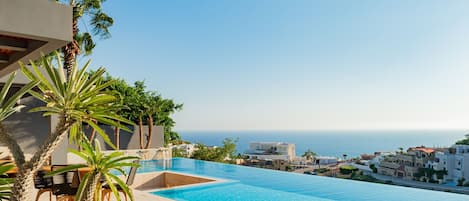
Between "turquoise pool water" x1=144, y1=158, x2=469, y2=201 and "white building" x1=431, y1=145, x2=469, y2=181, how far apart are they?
2347 cm

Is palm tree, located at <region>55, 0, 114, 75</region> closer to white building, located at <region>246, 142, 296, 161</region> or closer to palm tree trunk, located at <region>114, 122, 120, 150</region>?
palm tree trunk, located at <region>114, 122, 120, 150</region>

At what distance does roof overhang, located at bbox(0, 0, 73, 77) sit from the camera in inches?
146

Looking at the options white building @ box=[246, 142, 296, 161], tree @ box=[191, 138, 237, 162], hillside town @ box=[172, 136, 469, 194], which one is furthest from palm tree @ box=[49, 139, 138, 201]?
white building @ box=[246, 142, 296, 161]

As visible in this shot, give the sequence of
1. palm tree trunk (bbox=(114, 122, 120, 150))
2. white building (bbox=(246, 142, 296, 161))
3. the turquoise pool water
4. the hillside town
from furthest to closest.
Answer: white building (bbox=(246, 142, 296, 161)), the hillside town, palm tree trunk (bbox=(114, 122, 120, 150)), the turquoise pool water

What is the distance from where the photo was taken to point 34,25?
3877 millimetres

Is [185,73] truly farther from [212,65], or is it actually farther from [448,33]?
[448,33]

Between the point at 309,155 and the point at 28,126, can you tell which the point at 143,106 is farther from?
the point at 309,155

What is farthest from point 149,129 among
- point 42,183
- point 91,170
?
point 91,170

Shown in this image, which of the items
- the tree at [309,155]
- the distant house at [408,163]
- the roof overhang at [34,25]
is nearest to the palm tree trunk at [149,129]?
the roof overhang at [34,25]

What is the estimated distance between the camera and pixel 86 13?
1438 cm

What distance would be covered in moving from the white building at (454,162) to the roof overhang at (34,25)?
31864 mm

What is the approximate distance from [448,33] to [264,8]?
10.4 meters

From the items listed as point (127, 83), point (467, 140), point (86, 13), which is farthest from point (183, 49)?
point (467, 140)

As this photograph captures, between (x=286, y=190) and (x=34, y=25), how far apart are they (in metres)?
7.97
